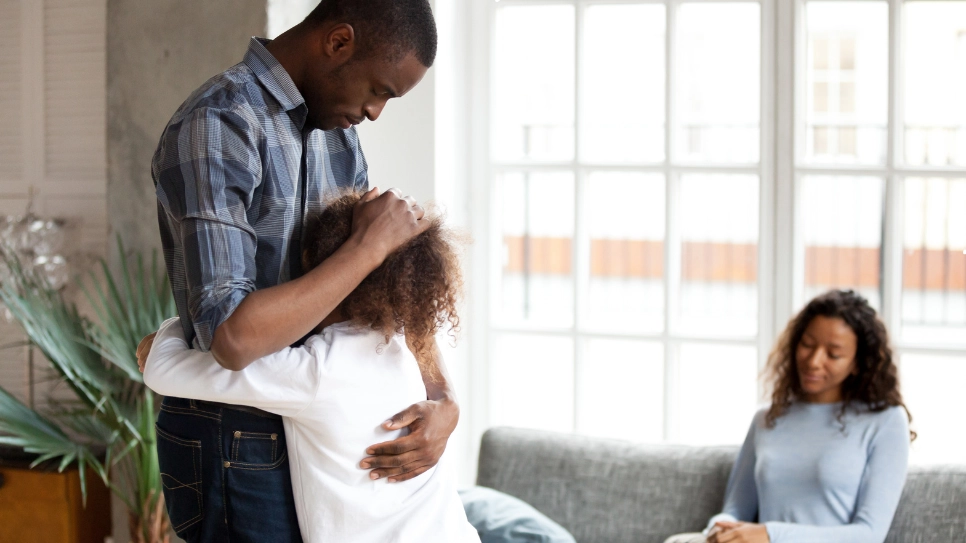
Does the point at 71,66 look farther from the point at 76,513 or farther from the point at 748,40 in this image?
the point at 748,40

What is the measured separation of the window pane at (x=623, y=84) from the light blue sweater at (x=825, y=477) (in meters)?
1.12

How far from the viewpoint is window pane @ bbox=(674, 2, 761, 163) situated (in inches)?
121

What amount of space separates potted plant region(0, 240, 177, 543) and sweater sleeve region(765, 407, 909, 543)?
67.8 inches

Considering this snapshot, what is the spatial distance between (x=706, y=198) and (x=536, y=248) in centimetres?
65

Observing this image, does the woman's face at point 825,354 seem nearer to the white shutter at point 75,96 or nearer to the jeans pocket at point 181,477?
the jeans pocket at point 181,477

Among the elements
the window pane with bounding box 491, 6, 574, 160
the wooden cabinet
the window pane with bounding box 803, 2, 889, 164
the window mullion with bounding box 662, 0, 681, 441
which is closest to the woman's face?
the window mullion with bounding box 662, 0, 681, 441

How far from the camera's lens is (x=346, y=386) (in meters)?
1.20

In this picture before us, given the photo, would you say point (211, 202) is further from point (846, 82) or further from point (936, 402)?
point (936, 402)

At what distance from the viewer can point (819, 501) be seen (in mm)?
2395

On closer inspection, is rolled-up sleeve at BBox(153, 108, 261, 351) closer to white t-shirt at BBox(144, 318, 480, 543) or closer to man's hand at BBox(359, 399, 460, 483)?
white t-shirt at BBox(144, 318, 480, 543)

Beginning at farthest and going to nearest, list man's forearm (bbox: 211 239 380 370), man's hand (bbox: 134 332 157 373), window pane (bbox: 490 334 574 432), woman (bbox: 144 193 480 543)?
1. window pane (bbox: 490 334 574 432)
2. man's hand (bbox: 134 332 157 373)
3. woman (bbox: 144 193 480 543)
4. man's forearm (bbox: 211 239 380 370)

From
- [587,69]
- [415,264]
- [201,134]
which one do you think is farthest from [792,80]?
[201,134]

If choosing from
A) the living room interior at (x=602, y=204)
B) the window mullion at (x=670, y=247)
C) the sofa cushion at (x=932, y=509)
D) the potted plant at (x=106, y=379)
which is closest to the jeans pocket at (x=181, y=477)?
the potted plant at (x=106, y=379)

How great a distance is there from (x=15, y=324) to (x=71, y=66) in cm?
95
